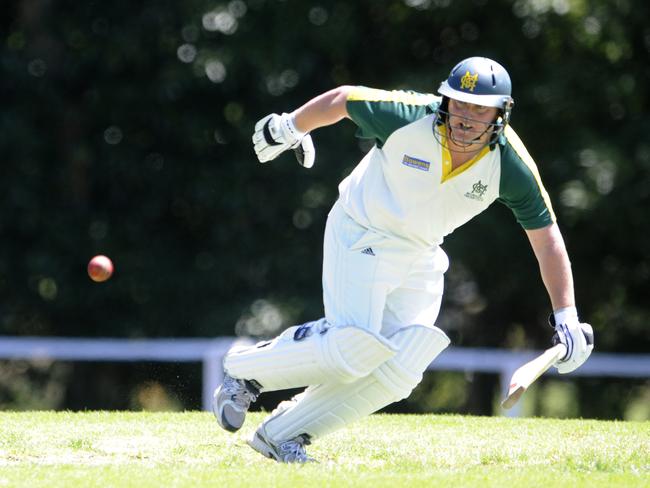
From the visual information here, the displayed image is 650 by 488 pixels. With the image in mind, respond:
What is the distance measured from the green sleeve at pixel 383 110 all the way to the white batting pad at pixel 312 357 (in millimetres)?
789

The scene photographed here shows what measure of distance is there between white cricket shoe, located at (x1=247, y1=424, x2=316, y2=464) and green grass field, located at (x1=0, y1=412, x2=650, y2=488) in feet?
0.21

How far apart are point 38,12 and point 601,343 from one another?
5897mm

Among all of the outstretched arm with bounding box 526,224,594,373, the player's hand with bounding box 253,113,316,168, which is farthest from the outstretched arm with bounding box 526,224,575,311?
the player's hand with bounding box 253,113,316,168

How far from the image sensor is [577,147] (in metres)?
10.9

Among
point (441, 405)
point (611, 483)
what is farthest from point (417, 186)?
point (441, 405)

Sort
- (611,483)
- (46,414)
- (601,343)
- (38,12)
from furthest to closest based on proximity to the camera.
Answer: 1. (601,343)
2. (38,12)
3. (46,414)
4. (611,483)

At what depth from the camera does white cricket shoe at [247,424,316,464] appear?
5.57 meters

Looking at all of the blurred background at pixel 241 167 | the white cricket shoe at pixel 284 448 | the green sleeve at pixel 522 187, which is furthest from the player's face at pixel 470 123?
the blurred background at pixel 241 167

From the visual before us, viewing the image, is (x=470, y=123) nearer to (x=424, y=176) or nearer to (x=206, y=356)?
(x=424, y=176)

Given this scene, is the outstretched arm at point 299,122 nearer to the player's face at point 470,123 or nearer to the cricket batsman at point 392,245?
the cricket batsman at point 392,245

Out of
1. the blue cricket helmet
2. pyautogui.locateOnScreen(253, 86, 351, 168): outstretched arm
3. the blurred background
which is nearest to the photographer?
the blue cricket helmet

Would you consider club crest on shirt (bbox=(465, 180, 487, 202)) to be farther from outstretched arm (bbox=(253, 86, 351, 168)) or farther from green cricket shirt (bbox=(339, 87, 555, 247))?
outstretched arm (bbox=(253, 86, 351, 168))

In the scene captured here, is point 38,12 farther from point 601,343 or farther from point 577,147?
point 601,343

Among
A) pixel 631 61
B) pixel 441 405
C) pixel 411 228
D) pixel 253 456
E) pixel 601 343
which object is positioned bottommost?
pixel 441 405
